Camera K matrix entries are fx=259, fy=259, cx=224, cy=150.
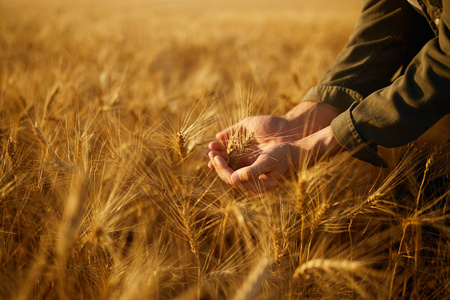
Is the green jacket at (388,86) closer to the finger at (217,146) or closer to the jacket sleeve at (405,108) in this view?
the jacket sleeve at (405,108)

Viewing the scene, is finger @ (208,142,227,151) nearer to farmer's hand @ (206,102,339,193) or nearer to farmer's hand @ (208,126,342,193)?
farmer's hand @ (206,102,339,193)

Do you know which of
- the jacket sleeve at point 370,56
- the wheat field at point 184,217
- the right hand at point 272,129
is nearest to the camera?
the wheat field at point 184,217

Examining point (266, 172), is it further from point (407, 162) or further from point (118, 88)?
point (118, 88)

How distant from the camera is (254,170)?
78 centimetres

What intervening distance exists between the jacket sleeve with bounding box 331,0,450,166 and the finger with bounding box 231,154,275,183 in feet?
0.79

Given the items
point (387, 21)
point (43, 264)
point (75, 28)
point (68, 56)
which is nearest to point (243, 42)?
point (68, 56)

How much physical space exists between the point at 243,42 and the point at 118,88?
3.12 metres

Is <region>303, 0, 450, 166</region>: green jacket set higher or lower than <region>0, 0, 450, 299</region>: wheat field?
higher

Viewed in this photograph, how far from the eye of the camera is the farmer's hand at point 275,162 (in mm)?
804

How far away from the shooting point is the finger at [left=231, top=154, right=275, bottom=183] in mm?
782

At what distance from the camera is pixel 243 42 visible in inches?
162

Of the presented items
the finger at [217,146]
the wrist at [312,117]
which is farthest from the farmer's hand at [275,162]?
the wrist at [312,117]

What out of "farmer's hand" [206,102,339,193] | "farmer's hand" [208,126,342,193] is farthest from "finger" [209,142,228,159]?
"farmer's hand" [208,126,342,193]

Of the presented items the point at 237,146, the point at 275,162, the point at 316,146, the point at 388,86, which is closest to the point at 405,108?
the point at 388,86
